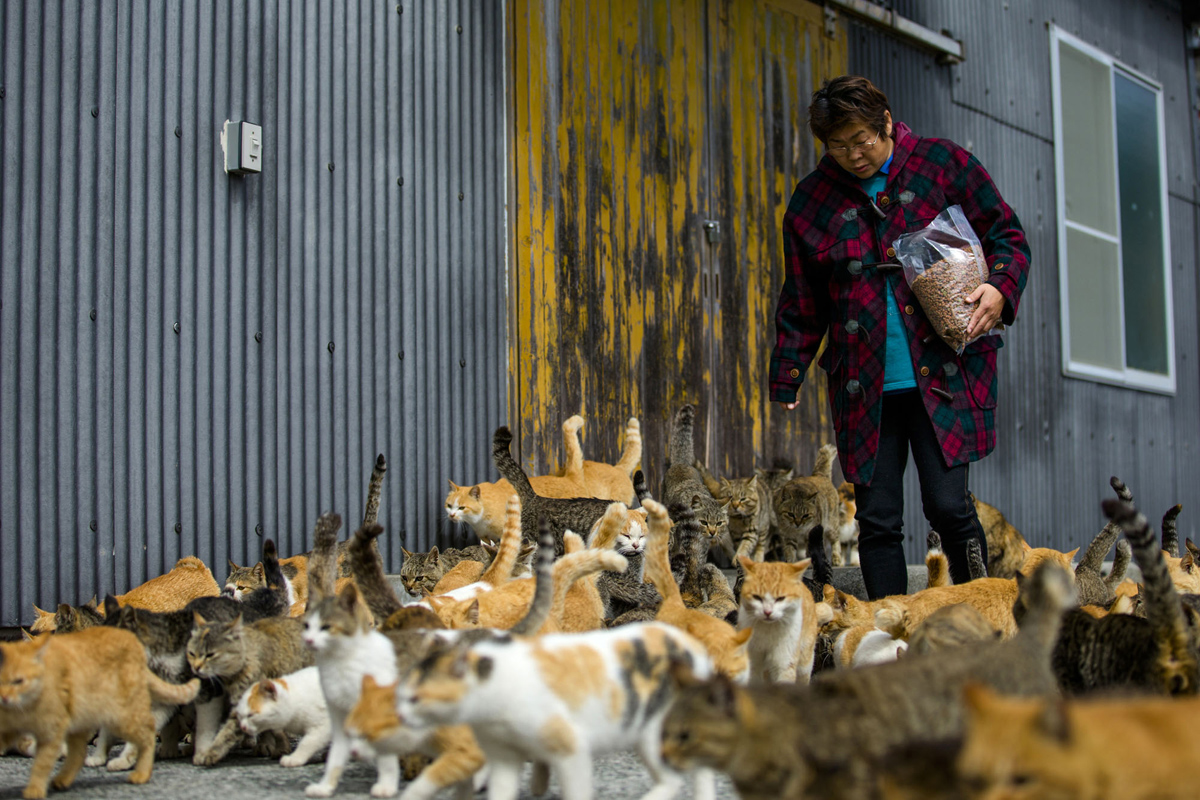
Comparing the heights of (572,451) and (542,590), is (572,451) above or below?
above

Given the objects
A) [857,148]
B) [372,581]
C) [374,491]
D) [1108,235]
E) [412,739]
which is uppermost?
[1108,235]

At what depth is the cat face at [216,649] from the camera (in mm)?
3369

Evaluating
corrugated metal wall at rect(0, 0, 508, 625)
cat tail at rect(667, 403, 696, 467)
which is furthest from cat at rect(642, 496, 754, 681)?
cat tail at rect(667, 403, 696, 467)

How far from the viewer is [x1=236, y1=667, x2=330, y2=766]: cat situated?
3.30 m

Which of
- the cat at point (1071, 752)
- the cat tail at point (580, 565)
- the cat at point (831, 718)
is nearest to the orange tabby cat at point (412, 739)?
the cat at point (831, 718)

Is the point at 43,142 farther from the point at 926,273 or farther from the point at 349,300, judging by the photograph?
the point at 926,273

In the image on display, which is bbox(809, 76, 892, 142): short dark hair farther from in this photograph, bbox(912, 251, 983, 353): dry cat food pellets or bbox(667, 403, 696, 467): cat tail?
bbox(667, 403, 696, 467): cat tail

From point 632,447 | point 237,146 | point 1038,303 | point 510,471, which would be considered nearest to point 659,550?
point 510,471

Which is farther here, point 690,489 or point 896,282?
point 690,489

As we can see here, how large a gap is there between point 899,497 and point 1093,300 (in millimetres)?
7766

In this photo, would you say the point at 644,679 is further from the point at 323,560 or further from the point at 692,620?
the point at 323,560

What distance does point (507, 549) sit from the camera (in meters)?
4.57

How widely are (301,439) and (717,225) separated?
365 centimetres

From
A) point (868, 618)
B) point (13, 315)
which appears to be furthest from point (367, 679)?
point (13, 315)
